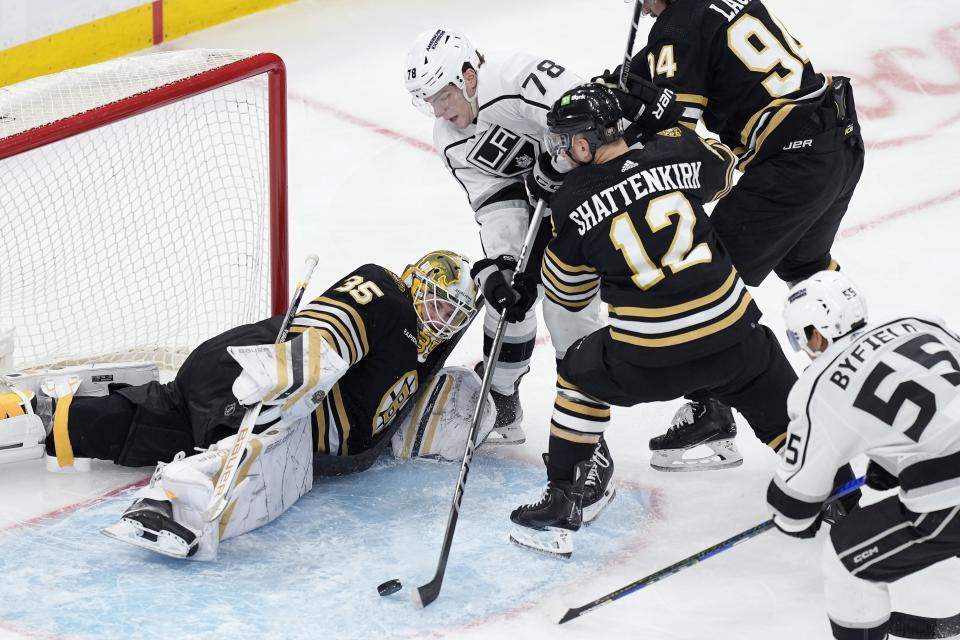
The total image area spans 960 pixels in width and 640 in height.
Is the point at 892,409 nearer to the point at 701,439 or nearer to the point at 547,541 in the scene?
the point at 547,541

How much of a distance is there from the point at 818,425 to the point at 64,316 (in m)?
2.24

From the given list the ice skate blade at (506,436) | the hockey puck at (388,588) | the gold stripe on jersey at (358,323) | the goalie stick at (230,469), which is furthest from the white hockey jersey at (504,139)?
the hockey puck at (388,588)

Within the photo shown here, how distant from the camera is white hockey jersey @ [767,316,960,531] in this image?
94.5 inches

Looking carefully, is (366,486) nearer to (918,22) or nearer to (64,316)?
(64,316)

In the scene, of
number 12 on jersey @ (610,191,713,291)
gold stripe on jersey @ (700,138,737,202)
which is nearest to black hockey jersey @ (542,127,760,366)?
number 12 on jersey @ (610,191,713,291)

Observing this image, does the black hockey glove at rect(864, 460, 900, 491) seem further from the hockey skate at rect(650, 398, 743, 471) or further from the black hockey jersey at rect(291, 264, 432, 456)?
the black hockey jersey at rect(291, 264, 432, 456)

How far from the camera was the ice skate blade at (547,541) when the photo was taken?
3037 millimetres

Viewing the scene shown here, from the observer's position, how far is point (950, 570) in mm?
2973

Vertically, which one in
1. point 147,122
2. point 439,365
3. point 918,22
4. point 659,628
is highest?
point 918,22

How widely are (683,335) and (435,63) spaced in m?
0.89

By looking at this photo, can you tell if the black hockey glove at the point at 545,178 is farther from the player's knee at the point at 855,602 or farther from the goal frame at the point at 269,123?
the player's knee at the point at 855,602

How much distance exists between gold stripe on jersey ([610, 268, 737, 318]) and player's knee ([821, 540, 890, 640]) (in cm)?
55

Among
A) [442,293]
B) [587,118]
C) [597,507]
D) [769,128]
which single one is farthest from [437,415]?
[769,128]

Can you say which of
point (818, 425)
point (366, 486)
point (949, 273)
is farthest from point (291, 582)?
point (949, 273)
